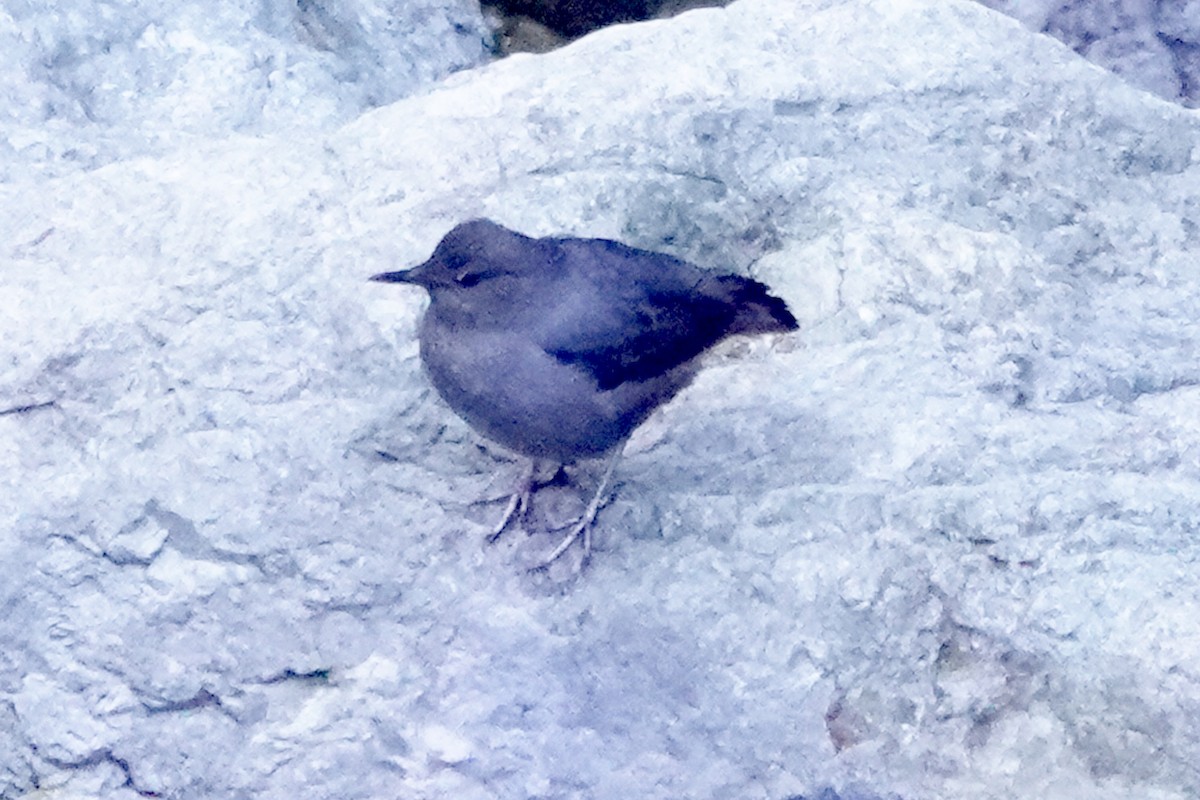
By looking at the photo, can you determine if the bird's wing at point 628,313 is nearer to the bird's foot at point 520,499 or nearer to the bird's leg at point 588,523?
the bird's leg at point 588,523

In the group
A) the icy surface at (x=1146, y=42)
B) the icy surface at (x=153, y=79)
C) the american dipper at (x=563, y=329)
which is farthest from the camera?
the icy surface at (x=1146, y=42)

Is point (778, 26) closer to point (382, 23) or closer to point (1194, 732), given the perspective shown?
point (382, 23)

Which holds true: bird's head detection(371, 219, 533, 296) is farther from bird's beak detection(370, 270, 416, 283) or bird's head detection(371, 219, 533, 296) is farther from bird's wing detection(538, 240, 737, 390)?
bird's wing detection(538, 240, 737, 390)

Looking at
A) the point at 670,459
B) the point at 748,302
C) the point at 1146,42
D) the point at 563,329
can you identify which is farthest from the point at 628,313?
the point at 1146,42

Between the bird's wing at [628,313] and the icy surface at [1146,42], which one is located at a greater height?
the bird's wing at [628,313]

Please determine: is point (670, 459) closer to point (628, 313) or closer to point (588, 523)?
point (588, 523)

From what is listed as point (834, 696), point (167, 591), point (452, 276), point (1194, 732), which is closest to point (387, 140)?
point (452, 276)

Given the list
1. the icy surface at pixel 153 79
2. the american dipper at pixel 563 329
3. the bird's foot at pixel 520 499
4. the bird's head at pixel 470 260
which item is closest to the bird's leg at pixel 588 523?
the american dipper at pixel 563 329

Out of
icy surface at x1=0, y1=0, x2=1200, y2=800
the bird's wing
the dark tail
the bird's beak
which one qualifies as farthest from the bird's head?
the dark tail
